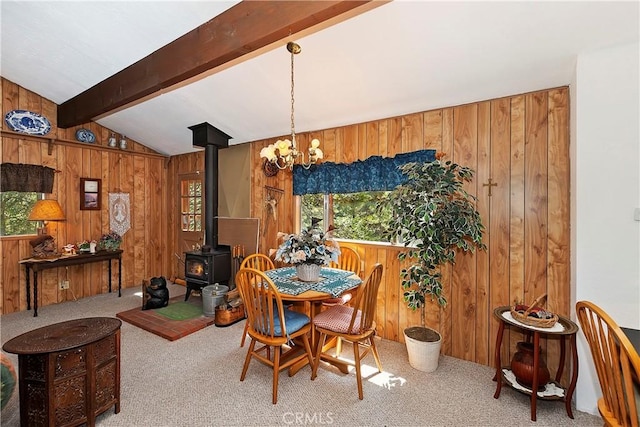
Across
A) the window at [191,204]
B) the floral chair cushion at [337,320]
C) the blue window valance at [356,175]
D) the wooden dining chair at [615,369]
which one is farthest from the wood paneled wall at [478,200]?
the window at [191,204]

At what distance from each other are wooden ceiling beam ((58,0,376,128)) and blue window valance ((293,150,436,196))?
4.79 ft

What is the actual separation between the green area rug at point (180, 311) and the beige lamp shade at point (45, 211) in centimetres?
180

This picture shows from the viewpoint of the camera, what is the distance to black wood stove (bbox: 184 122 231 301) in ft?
13.5

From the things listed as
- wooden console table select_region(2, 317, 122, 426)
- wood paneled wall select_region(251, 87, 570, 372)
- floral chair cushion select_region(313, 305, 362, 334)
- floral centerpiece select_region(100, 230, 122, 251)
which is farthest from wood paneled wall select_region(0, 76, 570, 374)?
wooden console table select_region(2, 317, 122, 426)

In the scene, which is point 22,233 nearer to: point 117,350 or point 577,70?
point 117,350

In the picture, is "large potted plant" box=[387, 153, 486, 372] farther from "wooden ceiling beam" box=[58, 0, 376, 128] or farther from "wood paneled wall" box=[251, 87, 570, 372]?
"wooden ceiling beam" box=[58, 0, 376, 128]

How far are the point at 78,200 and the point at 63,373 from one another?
365 cm

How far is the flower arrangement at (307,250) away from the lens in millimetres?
2523

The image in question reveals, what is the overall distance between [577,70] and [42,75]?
5385 millimetres

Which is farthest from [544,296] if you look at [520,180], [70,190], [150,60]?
[70,190]

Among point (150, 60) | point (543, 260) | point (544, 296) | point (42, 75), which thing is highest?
point (42, 75)

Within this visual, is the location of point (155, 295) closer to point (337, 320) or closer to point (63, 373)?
point (63, 373)

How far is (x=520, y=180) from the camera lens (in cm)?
251

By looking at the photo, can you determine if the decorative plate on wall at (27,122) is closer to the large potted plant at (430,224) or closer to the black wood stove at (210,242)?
the black wood stove at (210,242)
